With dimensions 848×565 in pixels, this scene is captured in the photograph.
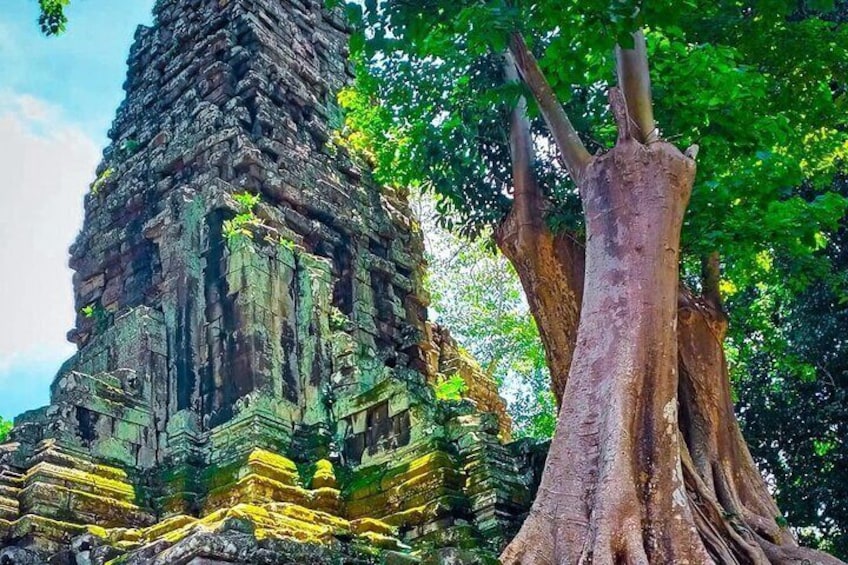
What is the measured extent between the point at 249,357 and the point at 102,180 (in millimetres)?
4574

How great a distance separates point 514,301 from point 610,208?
43.9ft

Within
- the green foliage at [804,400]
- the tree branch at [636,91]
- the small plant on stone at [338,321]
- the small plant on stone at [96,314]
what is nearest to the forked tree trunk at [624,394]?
the tree branch at [636,91]

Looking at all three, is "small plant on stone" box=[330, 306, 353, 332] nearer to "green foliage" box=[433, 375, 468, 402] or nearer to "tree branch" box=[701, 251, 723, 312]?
"green foliage" box=[433, 375, 468, 402]

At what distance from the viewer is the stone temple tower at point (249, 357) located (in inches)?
313

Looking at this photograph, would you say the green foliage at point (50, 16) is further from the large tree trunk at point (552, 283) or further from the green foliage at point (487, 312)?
the green foliage at point (487, 312)

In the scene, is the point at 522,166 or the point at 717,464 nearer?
the point at 717,464

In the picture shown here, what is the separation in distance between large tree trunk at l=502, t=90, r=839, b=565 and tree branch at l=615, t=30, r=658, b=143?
0.46 feet

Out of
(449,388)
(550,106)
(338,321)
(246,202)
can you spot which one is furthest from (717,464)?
(246,202)

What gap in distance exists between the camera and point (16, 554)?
754 centimetres

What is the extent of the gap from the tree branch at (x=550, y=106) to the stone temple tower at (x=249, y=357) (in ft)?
8.44

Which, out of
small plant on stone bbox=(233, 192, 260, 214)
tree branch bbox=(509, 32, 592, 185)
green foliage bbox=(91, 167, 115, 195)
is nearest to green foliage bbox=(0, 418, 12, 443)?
green foliage bbox=(91, 167, 115, 195)

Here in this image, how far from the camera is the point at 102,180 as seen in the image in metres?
12.8

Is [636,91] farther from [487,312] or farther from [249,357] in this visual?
[487,312]

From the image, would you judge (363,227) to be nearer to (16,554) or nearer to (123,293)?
(123,293)
